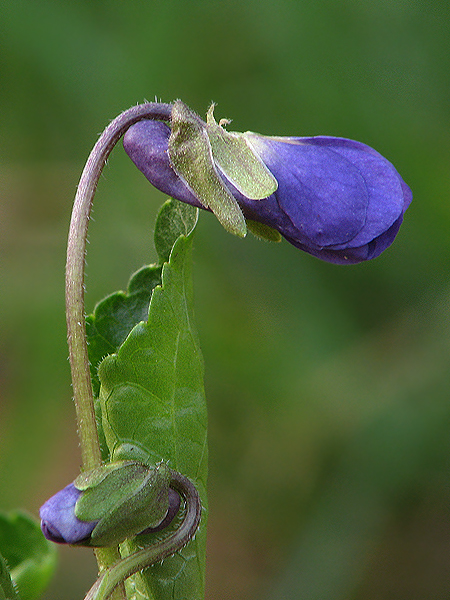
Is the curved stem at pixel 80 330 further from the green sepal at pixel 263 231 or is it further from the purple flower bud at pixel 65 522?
the green sepal at pixel 263 231

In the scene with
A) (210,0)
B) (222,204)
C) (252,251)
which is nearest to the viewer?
(222,204)

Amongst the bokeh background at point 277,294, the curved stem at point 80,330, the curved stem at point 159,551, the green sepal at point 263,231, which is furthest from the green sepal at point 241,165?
the bokeh background at point 277,294

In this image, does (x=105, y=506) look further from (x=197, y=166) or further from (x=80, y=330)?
(x=197, y=166)

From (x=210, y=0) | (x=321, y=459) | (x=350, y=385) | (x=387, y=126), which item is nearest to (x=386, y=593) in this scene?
(x=321, y=459)

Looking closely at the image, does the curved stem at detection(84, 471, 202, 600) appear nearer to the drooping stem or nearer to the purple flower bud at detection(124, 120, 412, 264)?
the drooping stem

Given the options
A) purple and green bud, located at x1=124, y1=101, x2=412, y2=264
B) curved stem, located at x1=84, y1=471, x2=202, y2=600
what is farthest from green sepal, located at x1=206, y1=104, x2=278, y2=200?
curved stem, located at x1=84, y1=471, x2=202, y2=600

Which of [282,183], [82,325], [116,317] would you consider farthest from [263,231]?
[82,325]

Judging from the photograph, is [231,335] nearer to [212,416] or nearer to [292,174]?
[212,416]

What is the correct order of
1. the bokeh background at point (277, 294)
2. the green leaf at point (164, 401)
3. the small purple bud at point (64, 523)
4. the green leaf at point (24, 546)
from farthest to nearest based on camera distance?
the bokeh background at point (277, 294), the green leaf at point (24, 546), the green leaf at point (164, 401), the small purple bud at point (64, 523)
